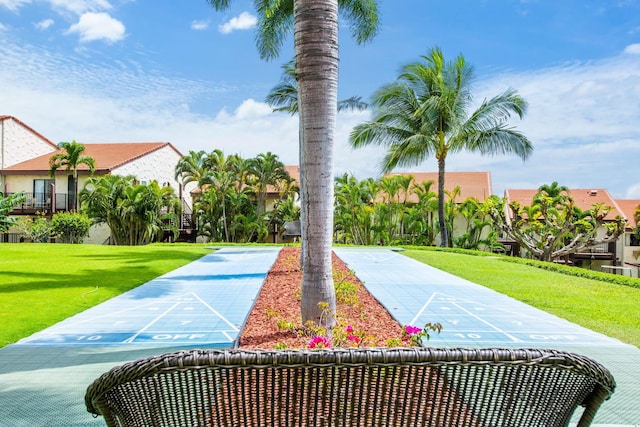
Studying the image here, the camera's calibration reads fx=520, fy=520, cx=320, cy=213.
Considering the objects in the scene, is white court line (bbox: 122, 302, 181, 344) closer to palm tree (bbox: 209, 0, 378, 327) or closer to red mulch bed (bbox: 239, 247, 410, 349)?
red mulch bed (bbox: 239, 247, 410, 349)

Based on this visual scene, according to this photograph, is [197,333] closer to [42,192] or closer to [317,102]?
[317,102]

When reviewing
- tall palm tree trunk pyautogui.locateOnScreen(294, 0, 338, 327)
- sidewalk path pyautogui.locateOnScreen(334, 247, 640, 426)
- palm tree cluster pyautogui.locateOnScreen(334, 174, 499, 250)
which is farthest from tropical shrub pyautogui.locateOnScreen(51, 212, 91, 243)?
tall palm tree trunk pyautogui.locateOnScreen(294, 0, 338, 327)

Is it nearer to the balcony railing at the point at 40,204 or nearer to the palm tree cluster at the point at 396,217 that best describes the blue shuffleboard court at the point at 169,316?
the palm tree cluster at the point at 396,217

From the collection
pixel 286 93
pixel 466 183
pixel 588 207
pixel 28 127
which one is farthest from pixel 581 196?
pixel 28 127

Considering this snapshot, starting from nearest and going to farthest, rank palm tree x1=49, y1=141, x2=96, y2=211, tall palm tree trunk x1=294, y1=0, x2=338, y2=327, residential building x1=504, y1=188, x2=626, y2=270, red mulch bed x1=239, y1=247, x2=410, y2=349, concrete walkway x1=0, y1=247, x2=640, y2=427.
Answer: concrete walkway x1=0, y1=247, x2=640, y2=427 → tall palm tree trunk x1=294, y1=0, x2=338, y2=327 → red mulch bed x1=239, y1=247, x2=410, y2=349 → palm tree x1=49, y1=141, x2=96, y2=211 → residential building x1=504, y1=188, x2=626, y2=270

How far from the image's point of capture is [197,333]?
6.37 m

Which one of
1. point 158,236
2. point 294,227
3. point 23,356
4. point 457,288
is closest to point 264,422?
point 23,356

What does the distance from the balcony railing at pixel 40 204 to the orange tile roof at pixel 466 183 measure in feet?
64.8

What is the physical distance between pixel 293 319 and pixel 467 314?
105 inches

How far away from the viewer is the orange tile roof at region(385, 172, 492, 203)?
32906mm

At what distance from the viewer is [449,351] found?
1866 millimetres

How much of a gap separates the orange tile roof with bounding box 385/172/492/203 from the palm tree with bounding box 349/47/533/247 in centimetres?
856

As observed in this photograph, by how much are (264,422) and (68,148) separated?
1210 inches

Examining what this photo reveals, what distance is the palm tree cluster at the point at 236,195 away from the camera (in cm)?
3052
